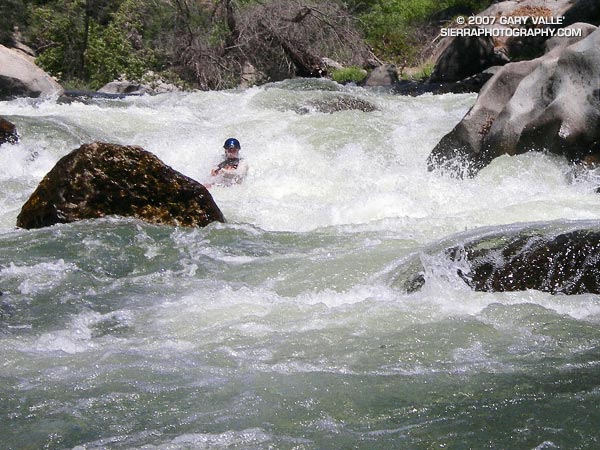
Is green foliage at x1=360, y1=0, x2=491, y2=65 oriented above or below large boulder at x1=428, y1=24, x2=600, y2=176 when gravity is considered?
above

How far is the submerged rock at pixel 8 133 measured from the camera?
10.7m

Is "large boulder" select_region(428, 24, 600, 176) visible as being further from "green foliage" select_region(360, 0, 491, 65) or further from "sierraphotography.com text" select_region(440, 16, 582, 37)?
"green foliage" select_region(360, 0, 491, 65)

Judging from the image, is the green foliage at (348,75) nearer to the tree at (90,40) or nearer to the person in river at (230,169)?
the tree at (90,40)

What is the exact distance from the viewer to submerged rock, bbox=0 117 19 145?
10672 millimetres

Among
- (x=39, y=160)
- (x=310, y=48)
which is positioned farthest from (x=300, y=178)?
(x=310, y=48)

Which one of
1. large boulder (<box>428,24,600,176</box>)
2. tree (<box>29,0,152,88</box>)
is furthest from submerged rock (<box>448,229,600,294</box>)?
tree (<box>29,0,152,88</box>)

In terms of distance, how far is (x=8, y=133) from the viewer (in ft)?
35.2

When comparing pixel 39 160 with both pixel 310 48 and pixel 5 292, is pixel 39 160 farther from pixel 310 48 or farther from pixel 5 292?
pixel 310 48

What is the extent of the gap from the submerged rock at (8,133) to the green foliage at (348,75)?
1225 centimetres

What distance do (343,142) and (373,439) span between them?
27.6ft

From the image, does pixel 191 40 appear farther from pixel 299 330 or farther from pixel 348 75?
pixel 299 330

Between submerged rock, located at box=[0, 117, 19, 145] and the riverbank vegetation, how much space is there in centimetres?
1067

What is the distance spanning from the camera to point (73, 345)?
4.74m

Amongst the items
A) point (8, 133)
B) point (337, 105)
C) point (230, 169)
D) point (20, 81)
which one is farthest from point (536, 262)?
point (20, 81)
